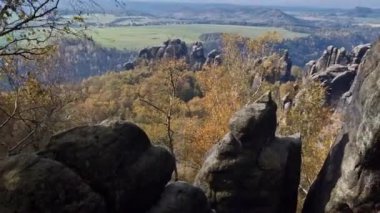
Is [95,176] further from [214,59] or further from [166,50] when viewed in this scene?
[166,50]

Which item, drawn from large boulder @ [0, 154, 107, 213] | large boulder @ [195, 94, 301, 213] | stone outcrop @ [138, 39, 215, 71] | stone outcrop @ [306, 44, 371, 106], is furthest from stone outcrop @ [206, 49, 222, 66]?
large boulder @ [0, 154, 107, 213]

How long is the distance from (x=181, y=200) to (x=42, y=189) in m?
5.13

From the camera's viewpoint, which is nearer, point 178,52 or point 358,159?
point 358,159

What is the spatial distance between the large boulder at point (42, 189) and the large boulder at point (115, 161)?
61 cm

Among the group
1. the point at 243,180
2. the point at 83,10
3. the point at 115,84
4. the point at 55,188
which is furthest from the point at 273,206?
the point at 115,84

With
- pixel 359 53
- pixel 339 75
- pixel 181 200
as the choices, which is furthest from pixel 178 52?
pixel 181 200

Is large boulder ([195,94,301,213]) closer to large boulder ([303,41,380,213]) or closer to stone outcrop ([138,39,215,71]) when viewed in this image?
large boulder ([303,41,380,213])

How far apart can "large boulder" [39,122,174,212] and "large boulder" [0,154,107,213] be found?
0.61 m

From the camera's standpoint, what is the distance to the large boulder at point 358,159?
17.1 metres

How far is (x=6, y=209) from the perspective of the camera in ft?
44.0

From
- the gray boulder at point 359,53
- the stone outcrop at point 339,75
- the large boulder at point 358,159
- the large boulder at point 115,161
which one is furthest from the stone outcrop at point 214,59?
the large boulder at point 115,161

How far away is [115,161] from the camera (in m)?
15.6

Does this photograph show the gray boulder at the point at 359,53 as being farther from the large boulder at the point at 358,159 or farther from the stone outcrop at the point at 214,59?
the large boulder at the point at 358,159

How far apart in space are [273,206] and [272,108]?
13.1 feet
